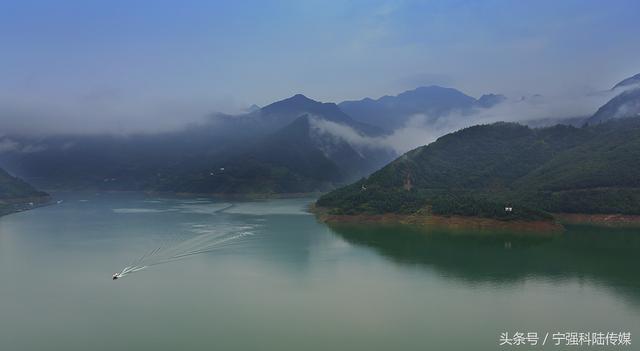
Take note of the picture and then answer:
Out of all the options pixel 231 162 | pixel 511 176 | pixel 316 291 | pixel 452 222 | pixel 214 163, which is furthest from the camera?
pixel 214 163

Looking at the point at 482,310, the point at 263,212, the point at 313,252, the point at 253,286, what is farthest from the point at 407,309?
the point at 263,212

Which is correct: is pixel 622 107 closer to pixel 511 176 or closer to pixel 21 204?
pixel 511 176

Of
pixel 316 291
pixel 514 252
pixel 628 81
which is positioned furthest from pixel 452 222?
pixel 628 81

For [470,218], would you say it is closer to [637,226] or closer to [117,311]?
[637,226]

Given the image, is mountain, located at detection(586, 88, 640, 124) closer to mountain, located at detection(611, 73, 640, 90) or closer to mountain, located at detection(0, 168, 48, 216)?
mountain, located at detection(611, 73, 640, 90)

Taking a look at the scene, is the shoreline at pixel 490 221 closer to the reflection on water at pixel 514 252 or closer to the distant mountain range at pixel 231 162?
the reflection on water at pixel 514 252
